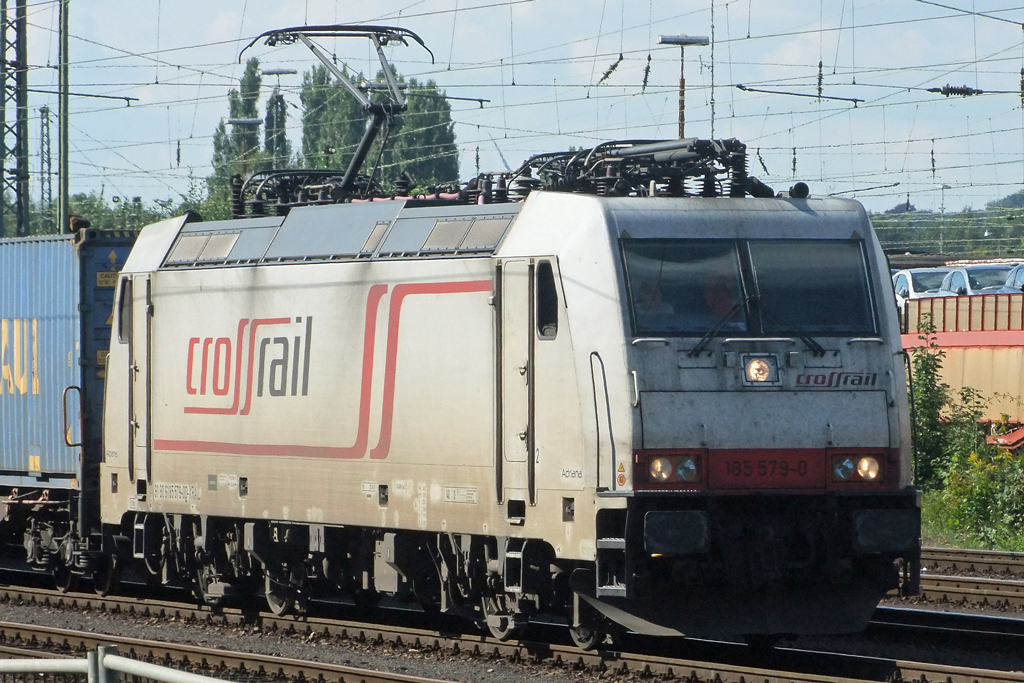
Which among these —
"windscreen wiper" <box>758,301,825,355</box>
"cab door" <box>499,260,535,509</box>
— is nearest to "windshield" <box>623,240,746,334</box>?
"windscreen wiper" <box>758,301,825,355</box>

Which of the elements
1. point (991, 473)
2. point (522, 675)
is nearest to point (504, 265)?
point (522, 675)

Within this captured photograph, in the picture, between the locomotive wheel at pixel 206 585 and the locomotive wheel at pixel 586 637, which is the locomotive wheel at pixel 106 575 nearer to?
the locomotive wheel at pixel 206 585

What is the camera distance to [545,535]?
10164mm

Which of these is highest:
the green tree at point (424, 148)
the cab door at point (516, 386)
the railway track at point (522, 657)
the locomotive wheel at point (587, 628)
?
the green tree at point (424, 148)

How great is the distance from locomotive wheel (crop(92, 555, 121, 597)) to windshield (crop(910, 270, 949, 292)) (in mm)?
21411

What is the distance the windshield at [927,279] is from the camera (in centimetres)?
3297

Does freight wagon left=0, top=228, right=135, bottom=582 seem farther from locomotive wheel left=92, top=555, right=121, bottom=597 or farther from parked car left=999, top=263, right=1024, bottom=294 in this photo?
parked car left=999, top=263, right=1024, bottom=294

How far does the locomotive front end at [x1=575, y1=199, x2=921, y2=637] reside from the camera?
970 centimetres

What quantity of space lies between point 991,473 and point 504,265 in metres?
12.0

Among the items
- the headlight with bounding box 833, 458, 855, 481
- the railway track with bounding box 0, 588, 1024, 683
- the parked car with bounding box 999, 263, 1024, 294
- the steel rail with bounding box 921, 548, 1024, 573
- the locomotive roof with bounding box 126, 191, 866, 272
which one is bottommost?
the railway track with bounding box 0, 588, 1024, 683

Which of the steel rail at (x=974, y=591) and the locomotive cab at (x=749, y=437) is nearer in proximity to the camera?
the locomotive cab at (x=749, y=437)

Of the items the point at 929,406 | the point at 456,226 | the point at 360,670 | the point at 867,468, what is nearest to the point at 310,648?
the point at 360,670

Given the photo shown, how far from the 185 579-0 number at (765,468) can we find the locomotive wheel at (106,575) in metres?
7.88

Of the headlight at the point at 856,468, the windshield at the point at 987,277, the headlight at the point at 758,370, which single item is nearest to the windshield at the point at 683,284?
the headlight at the point at 758,370
